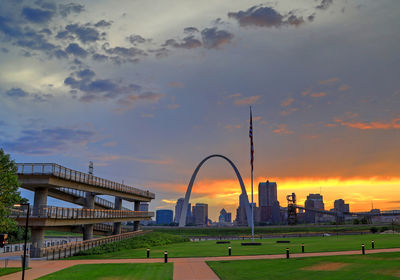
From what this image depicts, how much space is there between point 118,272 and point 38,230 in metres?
22.6

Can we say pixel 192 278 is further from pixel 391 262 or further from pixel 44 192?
pixel 44 192

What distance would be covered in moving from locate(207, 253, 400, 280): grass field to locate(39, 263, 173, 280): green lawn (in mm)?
4161

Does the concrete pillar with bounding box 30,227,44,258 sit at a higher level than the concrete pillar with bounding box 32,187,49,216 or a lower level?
lower

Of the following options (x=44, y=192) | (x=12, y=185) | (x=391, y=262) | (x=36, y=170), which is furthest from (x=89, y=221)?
(x=391, y=262)

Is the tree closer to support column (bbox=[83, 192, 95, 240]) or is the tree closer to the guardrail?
the guardrail

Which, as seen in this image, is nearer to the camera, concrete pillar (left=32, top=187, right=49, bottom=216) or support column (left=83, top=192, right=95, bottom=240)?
concrete pillar (left=32, top=187, right=49, bottom=216)

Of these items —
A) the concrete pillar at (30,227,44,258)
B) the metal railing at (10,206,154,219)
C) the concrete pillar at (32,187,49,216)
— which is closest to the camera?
the metal railing at (10,206,154,219)

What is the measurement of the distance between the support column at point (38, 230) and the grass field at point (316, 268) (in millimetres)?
23695

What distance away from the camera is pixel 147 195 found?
→ 84250mm

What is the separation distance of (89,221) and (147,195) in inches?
1253

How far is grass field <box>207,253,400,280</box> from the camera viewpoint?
77.1 ft

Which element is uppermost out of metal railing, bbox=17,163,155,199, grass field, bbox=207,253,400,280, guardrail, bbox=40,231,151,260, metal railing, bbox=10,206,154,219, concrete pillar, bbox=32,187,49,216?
metal railing, bbox=17,163,155,199

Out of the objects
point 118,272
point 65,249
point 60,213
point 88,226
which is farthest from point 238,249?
point 88,226

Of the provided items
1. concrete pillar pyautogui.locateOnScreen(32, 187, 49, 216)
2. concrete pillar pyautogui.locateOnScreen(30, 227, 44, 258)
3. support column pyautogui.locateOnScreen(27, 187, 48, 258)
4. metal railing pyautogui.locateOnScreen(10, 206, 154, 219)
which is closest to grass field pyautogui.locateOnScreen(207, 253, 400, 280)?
metal railing pyautogui.locateOnScreen(10, 206, 154, 219)
